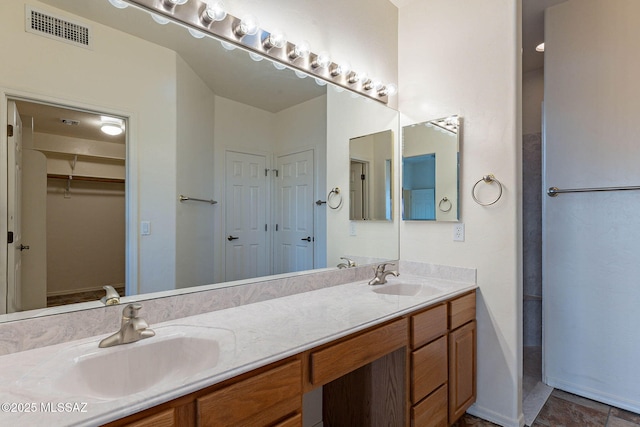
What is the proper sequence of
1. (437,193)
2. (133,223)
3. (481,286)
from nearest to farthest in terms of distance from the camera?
(133,223), (481,286), (437,193)

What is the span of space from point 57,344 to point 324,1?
6.80 ft

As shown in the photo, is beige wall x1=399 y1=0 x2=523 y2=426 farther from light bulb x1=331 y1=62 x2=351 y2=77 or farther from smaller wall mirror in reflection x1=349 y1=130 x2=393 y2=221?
light bulb x1=331 y1=62 x2=351 y2=77

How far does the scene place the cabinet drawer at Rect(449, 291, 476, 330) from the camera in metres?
1.77

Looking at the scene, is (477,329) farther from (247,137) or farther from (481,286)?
(247,137)

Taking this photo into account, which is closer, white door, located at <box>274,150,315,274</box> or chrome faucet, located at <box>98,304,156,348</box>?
chrome faucet, located at <box>98,304,156,348</box>

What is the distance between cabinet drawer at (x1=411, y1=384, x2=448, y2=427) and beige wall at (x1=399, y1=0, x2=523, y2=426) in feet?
1.37

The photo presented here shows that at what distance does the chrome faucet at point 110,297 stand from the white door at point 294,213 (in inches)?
28.0

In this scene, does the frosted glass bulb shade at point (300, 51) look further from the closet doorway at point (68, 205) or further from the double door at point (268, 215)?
the closet doorway at point (68, 205)

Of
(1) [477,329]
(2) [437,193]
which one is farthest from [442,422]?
(2) [437,193]

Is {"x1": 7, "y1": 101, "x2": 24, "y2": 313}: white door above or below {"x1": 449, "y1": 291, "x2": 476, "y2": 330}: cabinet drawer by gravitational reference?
Answer: above

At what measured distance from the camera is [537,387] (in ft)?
7.61

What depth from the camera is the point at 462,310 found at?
186cm

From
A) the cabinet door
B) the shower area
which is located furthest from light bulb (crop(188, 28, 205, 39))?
the shower area

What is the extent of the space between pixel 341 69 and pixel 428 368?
174 centimetres
